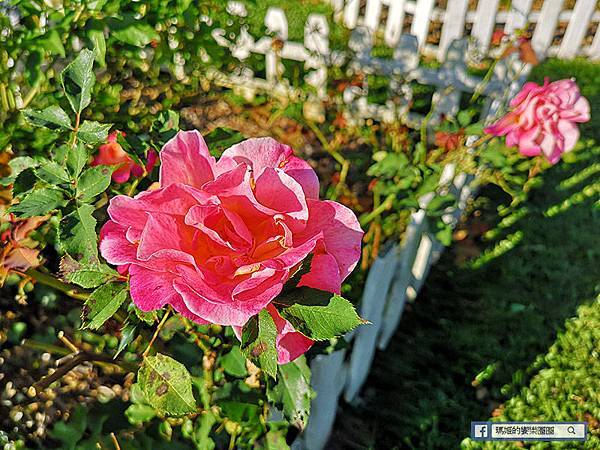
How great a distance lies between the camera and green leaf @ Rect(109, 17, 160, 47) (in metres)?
1.57

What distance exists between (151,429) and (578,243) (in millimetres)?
2421

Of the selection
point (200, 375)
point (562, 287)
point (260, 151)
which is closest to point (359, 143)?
point (562, 287)

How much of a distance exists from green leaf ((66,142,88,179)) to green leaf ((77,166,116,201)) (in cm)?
2

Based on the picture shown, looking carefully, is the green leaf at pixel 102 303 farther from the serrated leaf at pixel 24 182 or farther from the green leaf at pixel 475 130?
the green leaf at pixel 475 130

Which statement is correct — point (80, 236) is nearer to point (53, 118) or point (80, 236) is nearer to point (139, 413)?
point (53, 118)

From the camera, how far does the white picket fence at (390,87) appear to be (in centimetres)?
193

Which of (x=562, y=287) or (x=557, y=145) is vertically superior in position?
(x=557, y=145)

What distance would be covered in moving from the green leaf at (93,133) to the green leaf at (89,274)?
9.2 inches

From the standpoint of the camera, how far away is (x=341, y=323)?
90cm

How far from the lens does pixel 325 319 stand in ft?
2.97

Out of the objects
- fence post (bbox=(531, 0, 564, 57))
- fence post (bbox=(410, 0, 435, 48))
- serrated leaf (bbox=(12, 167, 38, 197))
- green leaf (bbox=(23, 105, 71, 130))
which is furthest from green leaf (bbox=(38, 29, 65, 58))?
fence post (bbox=(531, 0, 564, 57))

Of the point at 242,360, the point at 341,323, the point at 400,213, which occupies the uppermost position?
the point at 341,323

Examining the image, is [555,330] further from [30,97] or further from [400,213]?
[30,97]

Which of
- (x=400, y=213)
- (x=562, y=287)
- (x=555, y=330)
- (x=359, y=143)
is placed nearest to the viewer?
(x=400, y=213)
